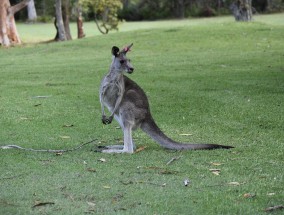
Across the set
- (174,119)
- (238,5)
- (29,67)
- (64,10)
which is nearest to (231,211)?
(174,119)

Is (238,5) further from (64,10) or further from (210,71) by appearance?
(210,71)

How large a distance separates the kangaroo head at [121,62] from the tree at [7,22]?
23584 mm

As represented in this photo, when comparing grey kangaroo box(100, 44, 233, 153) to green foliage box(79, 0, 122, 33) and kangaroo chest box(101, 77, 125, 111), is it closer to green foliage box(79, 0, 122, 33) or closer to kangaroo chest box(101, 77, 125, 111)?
kangaroo chest box(101, 77, 125, 111)

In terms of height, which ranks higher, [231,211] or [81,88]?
[231,211]

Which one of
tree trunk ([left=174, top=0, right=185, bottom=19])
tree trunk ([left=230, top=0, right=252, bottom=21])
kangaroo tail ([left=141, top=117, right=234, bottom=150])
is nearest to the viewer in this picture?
kangaroo tail ([left=141, top=117, right=234, bottom=150])

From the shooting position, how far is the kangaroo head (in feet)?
26.9

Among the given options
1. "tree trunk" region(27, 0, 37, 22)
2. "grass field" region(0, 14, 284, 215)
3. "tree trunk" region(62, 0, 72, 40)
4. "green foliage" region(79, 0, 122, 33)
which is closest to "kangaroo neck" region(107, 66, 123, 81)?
"grass field" region(0, 14, 284, 215)

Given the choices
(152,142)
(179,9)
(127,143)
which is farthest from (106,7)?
(127,143)

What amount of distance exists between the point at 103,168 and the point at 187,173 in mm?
917

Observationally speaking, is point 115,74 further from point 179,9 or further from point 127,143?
point 179,9

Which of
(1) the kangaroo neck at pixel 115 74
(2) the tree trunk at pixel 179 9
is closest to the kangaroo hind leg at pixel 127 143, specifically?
(1) the kangaroo neck at pixel 115 74

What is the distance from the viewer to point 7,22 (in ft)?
105

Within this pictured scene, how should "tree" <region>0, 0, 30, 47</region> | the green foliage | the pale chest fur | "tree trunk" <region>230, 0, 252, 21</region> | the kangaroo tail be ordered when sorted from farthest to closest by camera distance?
the green foliage, "tree trunk" <region>230, 0, 252, 21</region>, "tree" <region>0, 0, 30, 47</region>, the pale chest fur, the kangaroo tail

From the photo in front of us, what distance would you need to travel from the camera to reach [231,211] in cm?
555
